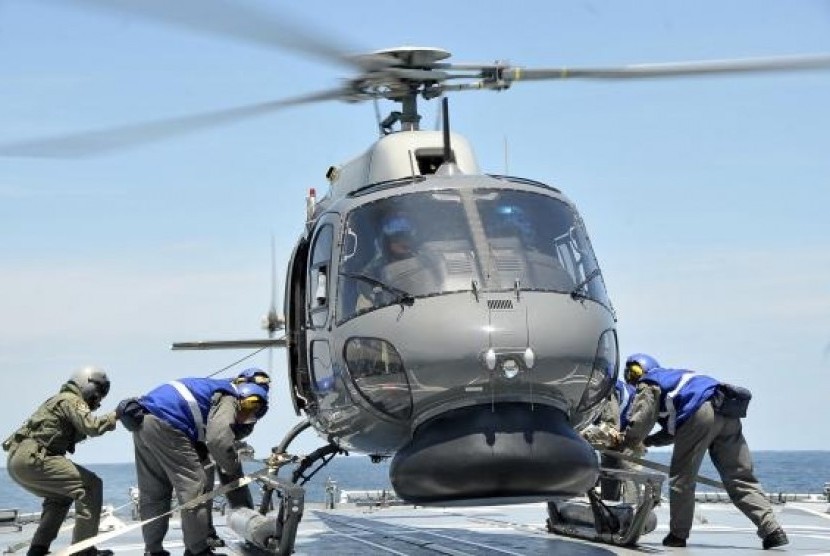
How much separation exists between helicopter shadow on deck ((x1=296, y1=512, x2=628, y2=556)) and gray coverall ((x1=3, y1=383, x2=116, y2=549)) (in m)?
2.00

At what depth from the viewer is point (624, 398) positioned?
1334 cm

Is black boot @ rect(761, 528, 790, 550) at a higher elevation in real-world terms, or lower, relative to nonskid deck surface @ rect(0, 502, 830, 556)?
higher

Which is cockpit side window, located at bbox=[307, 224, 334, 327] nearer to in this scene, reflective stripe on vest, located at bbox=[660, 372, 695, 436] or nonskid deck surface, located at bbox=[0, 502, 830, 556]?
nonskid deck surface, located at bbox=[0, 502, 830, 556]

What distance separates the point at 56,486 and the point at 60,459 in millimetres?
228

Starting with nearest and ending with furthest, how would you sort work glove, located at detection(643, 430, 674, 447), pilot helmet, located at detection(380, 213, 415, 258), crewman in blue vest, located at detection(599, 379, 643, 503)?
pilot helmet, located at detection(380, 213, 415, 258), work glove, located at detection(643, 430, 674, 447), crewman in blue vest, located at detection(599, 379, 643, 503)

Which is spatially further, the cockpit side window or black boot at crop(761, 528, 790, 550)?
black boot at crop(761, 528, 790, 550)

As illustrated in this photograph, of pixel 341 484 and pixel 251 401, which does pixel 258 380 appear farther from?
pixel 341 484

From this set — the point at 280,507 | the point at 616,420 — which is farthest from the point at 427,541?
the point at 616,420

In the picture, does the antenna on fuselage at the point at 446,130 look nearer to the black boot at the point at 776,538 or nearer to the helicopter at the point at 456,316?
the helicopter at the point at 456,316

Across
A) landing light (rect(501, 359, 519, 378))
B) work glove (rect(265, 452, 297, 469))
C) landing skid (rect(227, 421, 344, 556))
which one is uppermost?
landing light (rect(501, 359, 519, 378))

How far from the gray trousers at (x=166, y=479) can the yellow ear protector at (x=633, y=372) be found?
3.98 m

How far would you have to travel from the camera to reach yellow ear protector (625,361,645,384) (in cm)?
1229

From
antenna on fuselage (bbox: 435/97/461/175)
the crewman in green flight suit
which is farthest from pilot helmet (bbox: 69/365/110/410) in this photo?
antenna on fuselage (bbox: 435/97/461/175)

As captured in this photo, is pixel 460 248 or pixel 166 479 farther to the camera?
pixel 166 479
